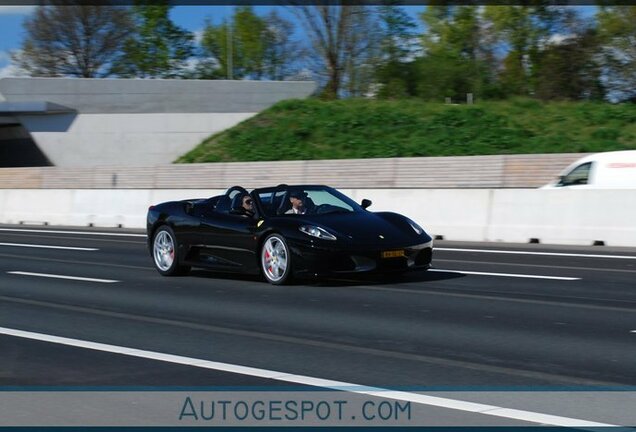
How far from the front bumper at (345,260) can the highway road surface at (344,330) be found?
0.83ft

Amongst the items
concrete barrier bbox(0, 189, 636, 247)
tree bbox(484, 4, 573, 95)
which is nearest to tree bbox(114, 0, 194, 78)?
tree bbox(484, 4, 573, 95)

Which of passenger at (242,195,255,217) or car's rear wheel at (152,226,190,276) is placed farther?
car's rear wheel at (152,226,190,276)

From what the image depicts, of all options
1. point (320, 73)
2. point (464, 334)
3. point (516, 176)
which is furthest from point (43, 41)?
point (464, 334)

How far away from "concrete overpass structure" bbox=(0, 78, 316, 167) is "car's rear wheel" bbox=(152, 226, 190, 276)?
33959mm

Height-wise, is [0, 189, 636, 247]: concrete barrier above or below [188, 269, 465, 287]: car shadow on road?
above

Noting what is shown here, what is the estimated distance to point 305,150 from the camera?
42969 millimetres

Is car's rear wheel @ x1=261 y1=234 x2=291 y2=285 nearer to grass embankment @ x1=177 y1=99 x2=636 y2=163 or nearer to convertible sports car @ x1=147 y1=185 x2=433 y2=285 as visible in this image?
convertible sports car @ x1=147 y1=185 x2=433 y2=285

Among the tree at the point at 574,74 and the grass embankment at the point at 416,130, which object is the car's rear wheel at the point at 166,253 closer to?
the grass embankment at the point at 416,130

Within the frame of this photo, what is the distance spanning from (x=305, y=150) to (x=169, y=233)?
28.2m

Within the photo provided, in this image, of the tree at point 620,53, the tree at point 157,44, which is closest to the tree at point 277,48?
the tree at point 157,44

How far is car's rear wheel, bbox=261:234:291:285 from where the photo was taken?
507 inches

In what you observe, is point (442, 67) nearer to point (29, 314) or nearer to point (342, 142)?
point (342, 142)

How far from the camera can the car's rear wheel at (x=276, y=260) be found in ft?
42.2

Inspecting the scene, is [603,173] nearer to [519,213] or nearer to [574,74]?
[519,213]
